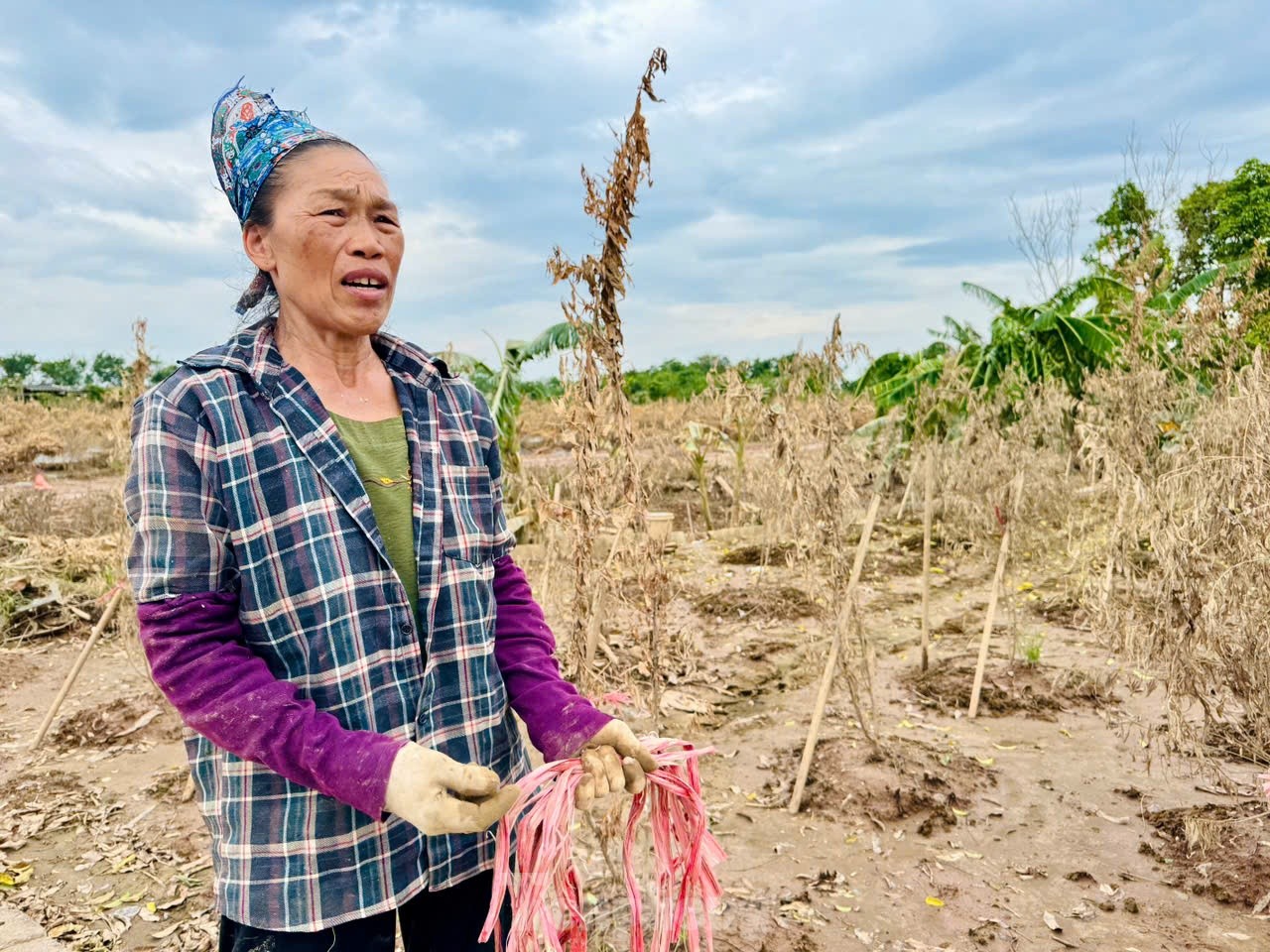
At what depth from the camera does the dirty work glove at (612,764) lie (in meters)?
1.35

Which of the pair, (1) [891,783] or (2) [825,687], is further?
(1) [891,783]

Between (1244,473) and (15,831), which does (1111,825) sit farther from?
(15,831)

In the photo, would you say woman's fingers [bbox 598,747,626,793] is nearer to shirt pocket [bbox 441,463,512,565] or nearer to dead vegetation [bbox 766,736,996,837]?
shirt pocket [bbox 441,463,512,565]

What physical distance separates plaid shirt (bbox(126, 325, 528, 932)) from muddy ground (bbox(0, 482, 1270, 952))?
5.37 feet

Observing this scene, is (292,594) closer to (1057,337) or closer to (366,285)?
(366,285)

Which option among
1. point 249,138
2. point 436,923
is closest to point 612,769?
point 436,923

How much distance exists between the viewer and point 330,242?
1.39 m

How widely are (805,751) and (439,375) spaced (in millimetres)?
2881

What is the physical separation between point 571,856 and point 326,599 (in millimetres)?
561

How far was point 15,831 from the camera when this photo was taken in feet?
12.9

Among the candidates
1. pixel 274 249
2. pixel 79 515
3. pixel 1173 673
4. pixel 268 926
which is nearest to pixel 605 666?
pixel 268 926

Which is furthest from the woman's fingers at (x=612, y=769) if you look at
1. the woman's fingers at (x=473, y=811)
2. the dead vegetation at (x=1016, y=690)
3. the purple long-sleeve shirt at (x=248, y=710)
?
the dead vegetation at (x=1016, y=690)

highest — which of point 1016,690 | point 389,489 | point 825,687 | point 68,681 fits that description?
point 389,489

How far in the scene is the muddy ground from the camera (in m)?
3.09
